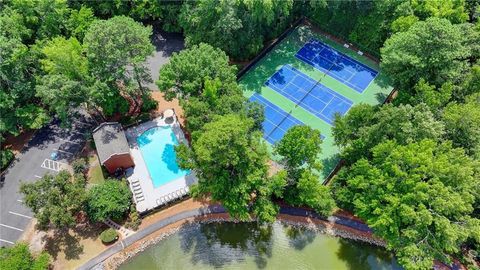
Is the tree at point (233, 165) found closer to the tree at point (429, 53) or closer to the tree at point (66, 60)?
Answer: the tree at point (66, 60)

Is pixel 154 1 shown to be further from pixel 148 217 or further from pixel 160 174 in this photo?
pixel 148 217

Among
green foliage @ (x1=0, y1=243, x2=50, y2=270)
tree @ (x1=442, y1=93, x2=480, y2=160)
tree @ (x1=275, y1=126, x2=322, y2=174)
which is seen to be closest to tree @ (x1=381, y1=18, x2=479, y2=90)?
tree @ (x1=442, y1=93, x2=480, y2=160)

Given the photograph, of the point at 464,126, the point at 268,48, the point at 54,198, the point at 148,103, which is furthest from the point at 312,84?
the point at 54,198

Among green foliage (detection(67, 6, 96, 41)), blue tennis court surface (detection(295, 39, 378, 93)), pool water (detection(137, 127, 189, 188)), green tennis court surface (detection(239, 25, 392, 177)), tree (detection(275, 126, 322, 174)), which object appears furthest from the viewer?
blue tennis court surface (detection(295, 39, 378, 93))

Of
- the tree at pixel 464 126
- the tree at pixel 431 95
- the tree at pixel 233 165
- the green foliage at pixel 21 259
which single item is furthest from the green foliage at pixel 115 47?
the tree at pixel 464 126

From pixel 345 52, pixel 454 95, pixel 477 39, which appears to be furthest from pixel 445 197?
pixel 345 52

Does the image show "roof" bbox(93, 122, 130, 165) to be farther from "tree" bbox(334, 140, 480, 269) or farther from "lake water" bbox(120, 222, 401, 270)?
"tree" bbox(334, 140, 480, 269)
